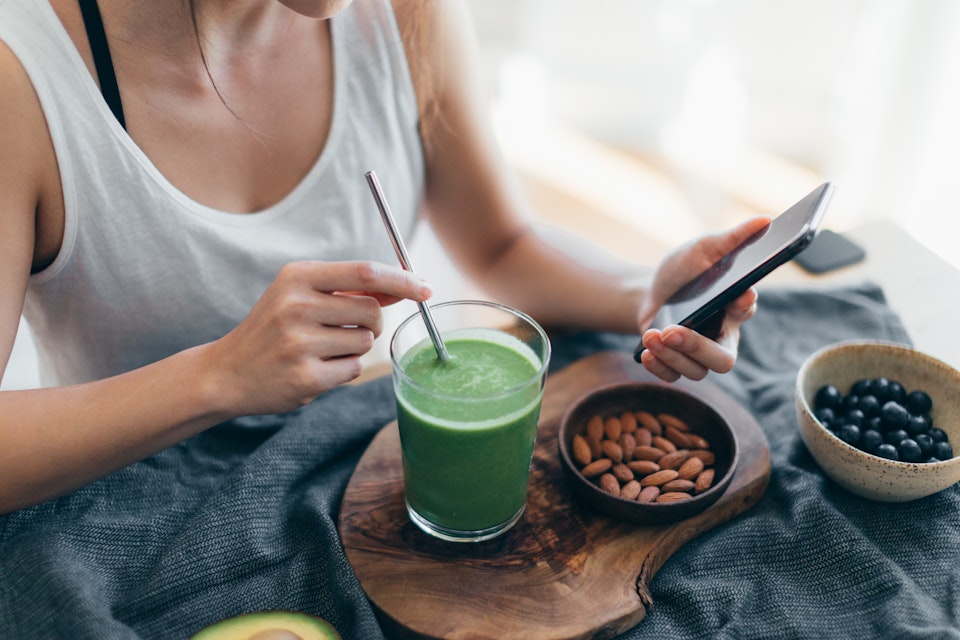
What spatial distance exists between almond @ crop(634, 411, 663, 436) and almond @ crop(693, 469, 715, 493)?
0.09 meters

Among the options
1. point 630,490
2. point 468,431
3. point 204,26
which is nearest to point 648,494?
point 630,490

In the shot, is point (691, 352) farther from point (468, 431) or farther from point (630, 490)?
point (468, 431)

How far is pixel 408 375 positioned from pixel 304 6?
43cm

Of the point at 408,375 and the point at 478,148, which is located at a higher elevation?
the point at 478,148

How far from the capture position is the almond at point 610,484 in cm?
94

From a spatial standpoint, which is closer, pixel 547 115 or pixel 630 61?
pixel 630 61

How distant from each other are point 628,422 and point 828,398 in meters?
0.26

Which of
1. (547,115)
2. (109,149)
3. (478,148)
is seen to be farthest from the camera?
(547,115)

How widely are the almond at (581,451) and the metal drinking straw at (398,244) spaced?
203 mm

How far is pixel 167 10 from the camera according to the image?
100 centimetres

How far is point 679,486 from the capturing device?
95 centimetres

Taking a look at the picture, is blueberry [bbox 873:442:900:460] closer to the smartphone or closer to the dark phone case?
the smartphone

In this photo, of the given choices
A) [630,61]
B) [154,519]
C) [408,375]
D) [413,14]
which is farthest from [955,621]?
[630,61]

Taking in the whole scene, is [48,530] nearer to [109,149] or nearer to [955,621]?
[109,149]
